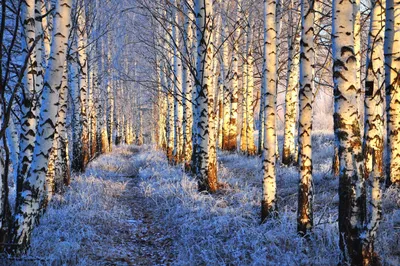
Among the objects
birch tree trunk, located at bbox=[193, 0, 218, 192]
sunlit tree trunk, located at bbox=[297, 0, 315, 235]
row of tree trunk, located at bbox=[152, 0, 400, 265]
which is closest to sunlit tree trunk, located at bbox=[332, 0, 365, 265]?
row of tree trunk, located at bbox=[152, 0, 400, 265]

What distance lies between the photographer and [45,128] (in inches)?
154

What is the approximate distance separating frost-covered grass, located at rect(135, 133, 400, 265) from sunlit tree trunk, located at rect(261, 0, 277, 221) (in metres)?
0.30

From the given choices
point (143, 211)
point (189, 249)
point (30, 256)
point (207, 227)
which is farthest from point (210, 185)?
point (30, 256)

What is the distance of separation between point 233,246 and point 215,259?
365mm

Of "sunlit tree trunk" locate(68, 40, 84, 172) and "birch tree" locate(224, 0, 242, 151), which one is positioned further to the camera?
"birch tree" locate(224, 0, 242, 151)

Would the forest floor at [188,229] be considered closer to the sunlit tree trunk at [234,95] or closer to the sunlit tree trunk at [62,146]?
the sunlit tree trunk at [62,146]

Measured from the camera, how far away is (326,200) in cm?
664

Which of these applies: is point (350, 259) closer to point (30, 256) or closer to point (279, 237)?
point (279, 237)

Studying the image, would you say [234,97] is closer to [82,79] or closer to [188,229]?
[82,79]

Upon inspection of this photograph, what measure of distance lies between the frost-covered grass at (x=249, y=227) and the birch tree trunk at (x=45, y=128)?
2.02m

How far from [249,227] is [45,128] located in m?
3.20

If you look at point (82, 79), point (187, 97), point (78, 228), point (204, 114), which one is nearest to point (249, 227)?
point (78, 228)

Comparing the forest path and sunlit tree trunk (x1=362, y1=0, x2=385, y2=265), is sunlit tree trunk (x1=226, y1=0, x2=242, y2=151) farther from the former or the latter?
the forest path

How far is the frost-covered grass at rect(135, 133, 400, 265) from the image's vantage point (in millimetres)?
4012
